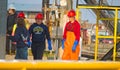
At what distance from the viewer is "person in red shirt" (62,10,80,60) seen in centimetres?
1102

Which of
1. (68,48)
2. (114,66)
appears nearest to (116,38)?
(68,48)

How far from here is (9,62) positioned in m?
5.41

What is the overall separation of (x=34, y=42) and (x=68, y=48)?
0.99m

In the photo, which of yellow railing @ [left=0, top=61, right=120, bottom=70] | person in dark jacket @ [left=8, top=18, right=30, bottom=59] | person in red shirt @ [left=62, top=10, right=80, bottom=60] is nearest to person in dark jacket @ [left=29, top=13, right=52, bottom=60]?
person in dark jacket @ [left=8, top=18, right=30, bottom=59]

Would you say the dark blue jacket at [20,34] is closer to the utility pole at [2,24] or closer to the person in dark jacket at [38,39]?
the person in dark jacket at [38,39]

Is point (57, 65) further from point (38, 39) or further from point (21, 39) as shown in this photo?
point (38, 39)

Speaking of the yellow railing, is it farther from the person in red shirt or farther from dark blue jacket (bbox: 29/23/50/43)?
dark blue jacket (bbox: 29/23/50/43)

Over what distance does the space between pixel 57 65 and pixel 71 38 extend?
18.6ft

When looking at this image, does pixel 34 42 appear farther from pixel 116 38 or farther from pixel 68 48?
pixel 116 38

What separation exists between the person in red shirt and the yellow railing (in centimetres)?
535

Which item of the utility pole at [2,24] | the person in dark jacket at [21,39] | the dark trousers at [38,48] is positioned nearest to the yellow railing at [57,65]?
the person in dark jacket at [21,39]

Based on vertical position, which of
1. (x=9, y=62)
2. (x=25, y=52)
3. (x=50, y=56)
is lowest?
(x=50, y=56)

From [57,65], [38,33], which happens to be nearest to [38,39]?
[38,33]

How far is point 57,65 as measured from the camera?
5527 millimetres
